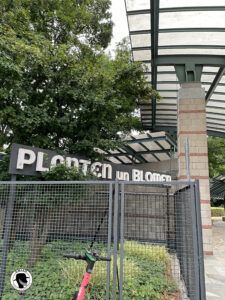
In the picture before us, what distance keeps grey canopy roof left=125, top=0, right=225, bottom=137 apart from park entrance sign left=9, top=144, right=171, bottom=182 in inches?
146

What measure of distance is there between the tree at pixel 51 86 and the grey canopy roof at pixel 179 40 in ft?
3.09

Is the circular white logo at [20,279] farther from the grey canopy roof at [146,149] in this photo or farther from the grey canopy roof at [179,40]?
the grey canopy roof at [146,149]

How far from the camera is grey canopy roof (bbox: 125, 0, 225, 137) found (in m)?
5.26

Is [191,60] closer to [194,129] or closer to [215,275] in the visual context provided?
[194,129]

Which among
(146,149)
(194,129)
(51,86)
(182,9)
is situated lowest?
(194,129)

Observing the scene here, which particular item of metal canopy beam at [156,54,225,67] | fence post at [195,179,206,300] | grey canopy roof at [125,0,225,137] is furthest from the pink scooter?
metal canopy beam at [156,54,225,67]

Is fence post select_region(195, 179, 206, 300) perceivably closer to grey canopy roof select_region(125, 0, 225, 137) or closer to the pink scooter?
the pink scooter

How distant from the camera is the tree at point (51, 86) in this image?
17.9ft

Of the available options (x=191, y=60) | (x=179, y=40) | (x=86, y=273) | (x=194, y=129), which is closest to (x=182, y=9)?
(x=179, y=40)

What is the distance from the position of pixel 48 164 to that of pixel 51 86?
2567 millimetres

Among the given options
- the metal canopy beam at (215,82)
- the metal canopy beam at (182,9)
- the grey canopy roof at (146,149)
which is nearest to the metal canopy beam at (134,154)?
the grey canopy roof at (146,149)

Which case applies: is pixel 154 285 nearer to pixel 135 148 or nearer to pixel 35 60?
pixel 35 60

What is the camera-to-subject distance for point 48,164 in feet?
16.2

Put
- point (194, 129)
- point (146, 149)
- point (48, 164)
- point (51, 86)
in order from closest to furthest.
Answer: point (48, 164), point (51, 86), point (194, 129), point (146, 149)
